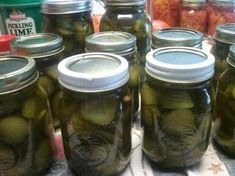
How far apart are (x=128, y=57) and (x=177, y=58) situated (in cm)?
8

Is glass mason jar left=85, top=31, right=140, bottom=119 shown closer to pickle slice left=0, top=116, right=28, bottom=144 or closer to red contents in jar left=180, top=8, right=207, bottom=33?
pickle slice left=0, top=116, right=28, bottom=144

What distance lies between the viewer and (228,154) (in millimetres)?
417

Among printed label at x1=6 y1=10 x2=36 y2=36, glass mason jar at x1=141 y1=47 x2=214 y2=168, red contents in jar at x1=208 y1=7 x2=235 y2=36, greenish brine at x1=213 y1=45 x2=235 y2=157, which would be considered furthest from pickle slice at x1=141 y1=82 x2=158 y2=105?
red contents in jar at x1=208 y1=7 x2=235 y2=36

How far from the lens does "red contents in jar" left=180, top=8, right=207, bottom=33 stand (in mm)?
776

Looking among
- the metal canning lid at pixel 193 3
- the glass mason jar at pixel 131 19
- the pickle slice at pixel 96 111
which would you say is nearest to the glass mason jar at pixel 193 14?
the metal canning lid at pixel 193 3

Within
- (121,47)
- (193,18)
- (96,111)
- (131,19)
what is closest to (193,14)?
(193,18)

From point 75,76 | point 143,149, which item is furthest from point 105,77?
point 143,149

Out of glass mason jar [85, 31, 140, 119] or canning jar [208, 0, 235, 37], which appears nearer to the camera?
glass mason jar [85, 31, 140, 119]

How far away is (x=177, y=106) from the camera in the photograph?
Answer: 1.16 ft

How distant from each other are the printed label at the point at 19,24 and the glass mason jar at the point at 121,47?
15cm

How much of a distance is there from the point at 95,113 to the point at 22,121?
8 cm

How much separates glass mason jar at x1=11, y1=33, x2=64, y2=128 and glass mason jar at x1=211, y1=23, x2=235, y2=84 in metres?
0.24

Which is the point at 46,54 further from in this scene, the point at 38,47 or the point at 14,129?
the point at 14,129

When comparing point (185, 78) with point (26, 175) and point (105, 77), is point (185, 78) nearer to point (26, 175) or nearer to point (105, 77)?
point (105, 77)
